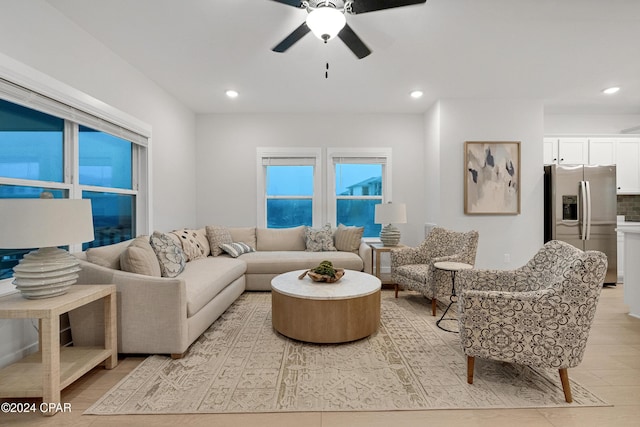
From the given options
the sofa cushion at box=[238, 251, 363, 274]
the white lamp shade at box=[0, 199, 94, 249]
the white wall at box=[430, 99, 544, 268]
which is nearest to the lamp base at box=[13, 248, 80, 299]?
the white lamp shade at box=[0, 199, 94, 249]

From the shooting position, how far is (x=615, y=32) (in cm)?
281

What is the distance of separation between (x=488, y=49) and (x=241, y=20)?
91.4 inches

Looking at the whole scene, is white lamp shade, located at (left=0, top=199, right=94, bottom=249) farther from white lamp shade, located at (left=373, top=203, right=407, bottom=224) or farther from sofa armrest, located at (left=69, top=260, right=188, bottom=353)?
white lamp shade, located at (left=373, top=203, right=407, bottom=224)

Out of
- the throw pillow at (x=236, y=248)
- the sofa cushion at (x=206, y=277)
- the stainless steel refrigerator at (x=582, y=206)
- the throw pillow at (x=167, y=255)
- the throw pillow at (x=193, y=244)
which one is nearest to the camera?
the sofa cushion at (x=206, y=277)

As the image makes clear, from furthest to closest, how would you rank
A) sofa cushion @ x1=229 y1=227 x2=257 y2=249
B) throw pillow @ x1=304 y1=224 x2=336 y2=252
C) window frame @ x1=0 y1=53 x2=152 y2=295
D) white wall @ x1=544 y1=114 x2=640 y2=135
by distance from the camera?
white wall @ x1=544 y1=114 x2=640 y2=135
sofa cushion @ x1=229 y1=227 x2=257 y2=249
throw pillow @ x1=304 y1=224 x2=336 y2=252
window frame @ x1=0 y1=53 x2=152 y2=295

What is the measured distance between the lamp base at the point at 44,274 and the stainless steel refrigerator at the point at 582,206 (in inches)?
214

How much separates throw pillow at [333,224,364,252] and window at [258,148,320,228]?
2.13ft

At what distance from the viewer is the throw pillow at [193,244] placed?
3.94m

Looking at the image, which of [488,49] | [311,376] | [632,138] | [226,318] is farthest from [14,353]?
[632,138]

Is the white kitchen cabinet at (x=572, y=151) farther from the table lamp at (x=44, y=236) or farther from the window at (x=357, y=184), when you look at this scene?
the table lamp at (x=44, y=236)

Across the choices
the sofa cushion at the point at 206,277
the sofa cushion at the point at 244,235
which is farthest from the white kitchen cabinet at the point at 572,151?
the sofa cushion at the point at 206,277

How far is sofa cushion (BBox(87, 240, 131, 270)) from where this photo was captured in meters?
2.55

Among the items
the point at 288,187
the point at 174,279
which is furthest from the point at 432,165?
the point at 174,279

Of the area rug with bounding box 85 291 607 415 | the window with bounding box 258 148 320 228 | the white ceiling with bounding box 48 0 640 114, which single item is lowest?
the area rug with bounding box 85 291 607 415
